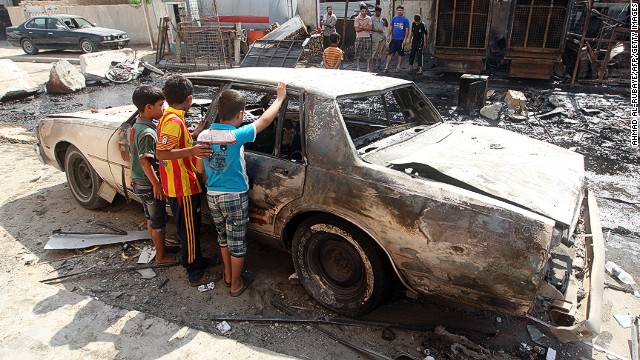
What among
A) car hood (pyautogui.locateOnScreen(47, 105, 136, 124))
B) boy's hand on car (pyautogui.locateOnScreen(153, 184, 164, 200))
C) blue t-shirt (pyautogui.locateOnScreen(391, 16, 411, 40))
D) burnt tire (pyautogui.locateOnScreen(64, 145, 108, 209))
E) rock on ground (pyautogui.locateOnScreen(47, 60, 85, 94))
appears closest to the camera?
boy's hand on car (pyautogui.locateOnScreen(153, 184, 164, 200))

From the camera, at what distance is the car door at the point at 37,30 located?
56.8 ft

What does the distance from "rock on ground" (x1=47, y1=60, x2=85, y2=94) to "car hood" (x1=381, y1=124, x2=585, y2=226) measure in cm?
1137

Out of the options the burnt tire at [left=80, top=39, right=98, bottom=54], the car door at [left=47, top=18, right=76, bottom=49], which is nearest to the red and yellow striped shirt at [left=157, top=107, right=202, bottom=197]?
the burnt tire at [left=80, top=39, right=98, bottom=54]

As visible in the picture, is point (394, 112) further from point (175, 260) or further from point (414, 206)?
point (175, 260)

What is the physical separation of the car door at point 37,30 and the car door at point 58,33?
217 mm

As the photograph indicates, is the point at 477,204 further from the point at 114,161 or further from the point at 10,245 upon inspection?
the point at 10,245

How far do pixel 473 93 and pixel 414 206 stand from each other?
269 inches

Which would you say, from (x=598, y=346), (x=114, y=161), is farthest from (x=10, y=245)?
(x=598, y=346)

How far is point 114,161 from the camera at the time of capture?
3.80 meters

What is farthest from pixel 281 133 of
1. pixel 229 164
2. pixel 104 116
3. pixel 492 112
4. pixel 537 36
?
pixel 537 36

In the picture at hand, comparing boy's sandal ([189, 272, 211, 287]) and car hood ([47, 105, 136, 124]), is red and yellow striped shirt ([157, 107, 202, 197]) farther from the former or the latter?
car hood ([47, 105, 136, 124])

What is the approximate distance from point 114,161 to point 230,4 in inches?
697

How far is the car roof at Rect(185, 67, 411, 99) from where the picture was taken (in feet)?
9.68

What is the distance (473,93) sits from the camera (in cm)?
835
